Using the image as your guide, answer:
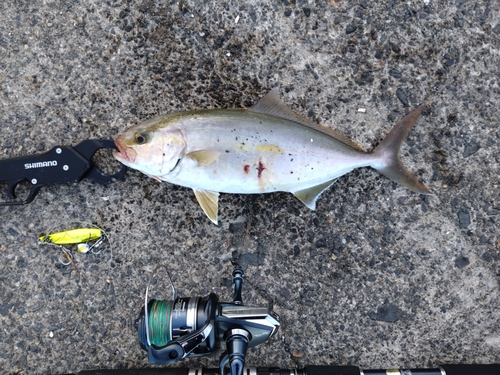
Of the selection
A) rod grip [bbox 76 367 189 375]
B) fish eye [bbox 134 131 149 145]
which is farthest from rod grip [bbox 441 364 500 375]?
fish eye [bbox 134 131 149 145]

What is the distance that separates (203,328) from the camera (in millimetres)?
1882

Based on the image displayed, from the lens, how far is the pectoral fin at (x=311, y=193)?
2352 millimetres

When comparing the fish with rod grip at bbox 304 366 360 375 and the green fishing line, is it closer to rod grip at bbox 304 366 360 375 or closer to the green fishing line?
the green fishing line

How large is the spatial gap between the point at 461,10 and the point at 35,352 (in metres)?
3.52

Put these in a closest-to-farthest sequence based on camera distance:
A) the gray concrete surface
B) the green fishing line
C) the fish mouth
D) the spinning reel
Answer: the spinning reel < the green fishing line < the fish mouth < the gray concrete surface

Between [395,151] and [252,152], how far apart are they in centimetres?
86

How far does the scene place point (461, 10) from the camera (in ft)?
8.14

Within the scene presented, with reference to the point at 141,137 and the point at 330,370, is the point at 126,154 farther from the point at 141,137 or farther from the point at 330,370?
the point at 330,370

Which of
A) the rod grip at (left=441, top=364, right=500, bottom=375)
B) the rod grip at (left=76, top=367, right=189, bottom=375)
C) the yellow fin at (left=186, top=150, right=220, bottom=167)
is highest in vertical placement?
the yellow fin at (left=186, top=150, right=220, bottom=167)

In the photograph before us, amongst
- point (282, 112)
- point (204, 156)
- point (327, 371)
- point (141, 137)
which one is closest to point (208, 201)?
point (204, 156)

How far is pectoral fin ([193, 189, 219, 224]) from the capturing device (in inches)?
90.5

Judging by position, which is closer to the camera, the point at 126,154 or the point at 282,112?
Answer: the point at 126,154

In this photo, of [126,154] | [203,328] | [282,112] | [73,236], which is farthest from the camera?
[73,236]

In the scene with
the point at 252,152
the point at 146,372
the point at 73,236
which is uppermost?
the point at 252,152
